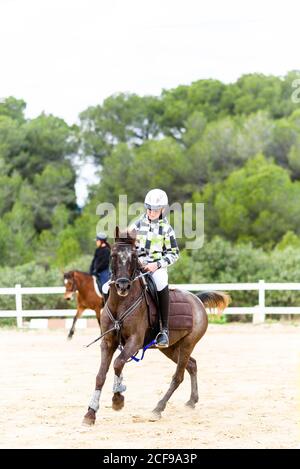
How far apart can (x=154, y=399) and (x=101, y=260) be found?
8141mm

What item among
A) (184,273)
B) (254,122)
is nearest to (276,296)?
(184,273)

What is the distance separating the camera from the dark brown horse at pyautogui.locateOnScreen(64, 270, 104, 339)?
19047 millimetres

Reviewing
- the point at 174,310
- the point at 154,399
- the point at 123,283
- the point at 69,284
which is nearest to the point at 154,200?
the point at 123,283

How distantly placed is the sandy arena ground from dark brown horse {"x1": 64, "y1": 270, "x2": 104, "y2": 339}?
3.94 feet

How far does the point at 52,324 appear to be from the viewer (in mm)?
22391

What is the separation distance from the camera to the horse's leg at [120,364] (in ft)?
28.9

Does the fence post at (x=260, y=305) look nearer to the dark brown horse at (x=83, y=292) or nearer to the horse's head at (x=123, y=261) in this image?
the dark brown horse at (x=83, y=292)

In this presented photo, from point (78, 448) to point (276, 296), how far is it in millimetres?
18380

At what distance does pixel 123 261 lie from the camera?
8.70 m

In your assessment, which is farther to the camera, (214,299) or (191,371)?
(214,299)

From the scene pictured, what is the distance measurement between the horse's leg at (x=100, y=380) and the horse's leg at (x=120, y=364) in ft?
0.36

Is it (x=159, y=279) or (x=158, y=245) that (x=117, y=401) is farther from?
(x=158, y=245)

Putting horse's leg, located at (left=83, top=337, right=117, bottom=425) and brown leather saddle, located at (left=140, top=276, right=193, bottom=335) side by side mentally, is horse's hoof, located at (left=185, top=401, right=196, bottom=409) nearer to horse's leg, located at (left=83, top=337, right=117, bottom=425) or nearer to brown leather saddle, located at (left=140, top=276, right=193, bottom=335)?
brown leather saddle, located at (left=140, top=276, right=193, bottom=335)
